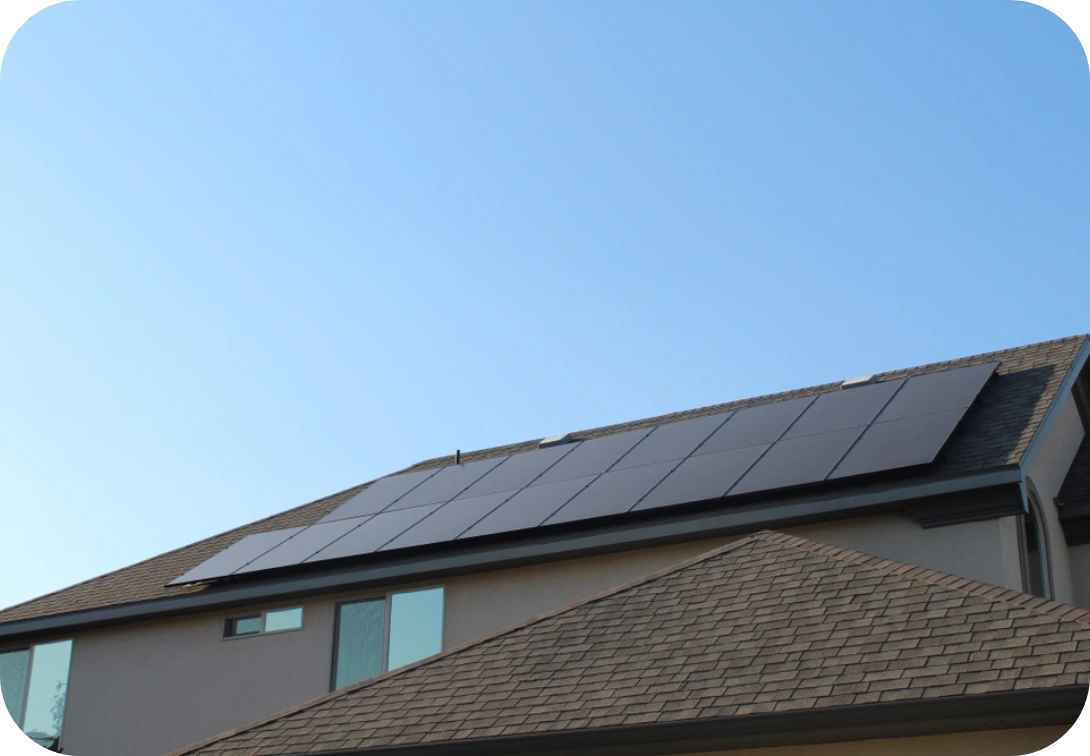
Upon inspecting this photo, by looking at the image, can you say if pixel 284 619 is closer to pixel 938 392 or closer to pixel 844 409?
pixel 844 409

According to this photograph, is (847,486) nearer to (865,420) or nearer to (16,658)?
(865,420)

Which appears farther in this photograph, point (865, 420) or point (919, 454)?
point (865, 420)

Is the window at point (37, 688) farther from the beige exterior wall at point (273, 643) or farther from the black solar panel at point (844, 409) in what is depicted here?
the black solar panel at point (844, 409)

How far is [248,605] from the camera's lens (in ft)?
56.4

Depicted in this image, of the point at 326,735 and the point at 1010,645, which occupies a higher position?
the point at 1010,645

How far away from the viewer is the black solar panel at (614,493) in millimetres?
14836

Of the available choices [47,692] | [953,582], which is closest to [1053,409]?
[953,582]

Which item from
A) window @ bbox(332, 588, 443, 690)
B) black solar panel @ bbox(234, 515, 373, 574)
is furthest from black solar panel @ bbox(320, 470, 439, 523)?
window @ bbox(332, 588, 443, 690)

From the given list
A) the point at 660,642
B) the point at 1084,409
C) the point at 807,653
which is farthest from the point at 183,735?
the point at 1084,409

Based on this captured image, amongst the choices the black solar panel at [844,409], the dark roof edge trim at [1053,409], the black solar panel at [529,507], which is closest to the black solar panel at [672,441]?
the black solar panel at [529,507]

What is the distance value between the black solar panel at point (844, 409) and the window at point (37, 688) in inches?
461

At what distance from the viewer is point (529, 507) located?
52.5 feet

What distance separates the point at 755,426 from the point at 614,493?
2.40m

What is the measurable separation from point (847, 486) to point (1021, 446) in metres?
1.88
